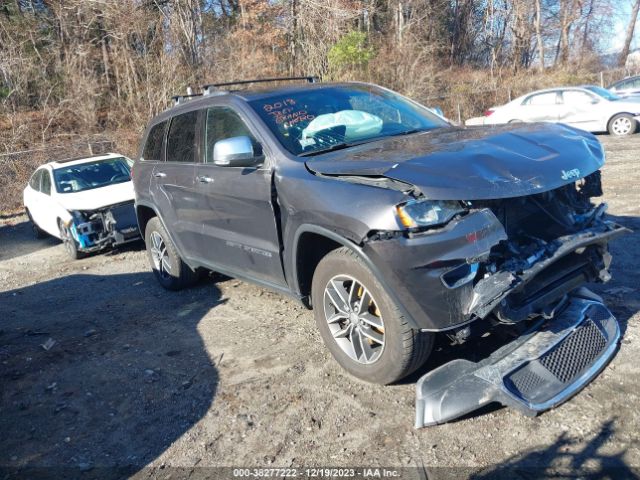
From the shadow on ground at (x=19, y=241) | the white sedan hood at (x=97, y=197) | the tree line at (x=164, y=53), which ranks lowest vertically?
the shadow on ground at (x=19, y=241)

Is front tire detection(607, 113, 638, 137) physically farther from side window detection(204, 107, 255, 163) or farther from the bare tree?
the bare tree

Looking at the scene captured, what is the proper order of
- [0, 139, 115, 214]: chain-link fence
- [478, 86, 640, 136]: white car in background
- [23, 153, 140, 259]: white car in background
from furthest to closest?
1. [478, 86, 640, 136]: white car in background
2. [0, 139, 115, 214]: chain-link fence
3. [23, 153, 140, 259]: white car in background

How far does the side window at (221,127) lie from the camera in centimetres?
461

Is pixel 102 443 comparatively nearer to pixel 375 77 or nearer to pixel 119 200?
pixel 119 200

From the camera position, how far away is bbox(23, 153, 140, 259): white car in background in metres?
9.08

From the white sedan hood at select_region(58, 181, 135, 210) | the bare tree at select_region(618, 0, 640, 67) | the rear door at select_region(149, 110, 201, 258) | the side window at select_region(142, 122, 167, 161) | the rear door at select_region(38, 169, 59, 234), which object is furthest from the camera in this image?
the bare tree at select_region(618, 0, 640, 67)

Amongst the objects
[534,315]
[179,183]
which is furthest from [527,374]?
[179,183]

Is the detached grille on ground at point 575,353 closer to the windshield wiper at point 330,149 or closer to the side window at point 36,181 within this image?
the windshield wiper at point 330,149

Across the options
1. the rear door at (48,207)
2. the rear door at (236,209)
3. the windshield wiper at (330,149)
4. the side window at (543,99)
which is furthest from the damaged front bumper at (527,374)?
the side window at (543,99)

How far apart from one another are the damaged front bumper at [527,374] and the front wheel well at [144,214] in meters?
4.25

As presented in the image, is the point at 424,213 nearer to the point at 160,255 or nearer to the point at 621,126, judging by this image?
the point at 160,255

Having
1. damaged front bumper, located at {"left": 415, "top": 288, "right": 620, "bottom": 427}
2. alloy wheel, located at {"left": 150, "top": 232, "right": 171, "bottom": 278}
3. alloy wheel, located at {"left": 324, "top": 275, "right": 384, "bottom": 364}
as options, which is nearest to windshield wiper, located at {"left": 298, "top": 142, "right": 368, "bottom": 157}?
alloy wheel, located at {"left": 324, "top": 275, "right": 384, "bottom": 364}

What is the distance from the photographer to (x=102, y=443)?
140 inches

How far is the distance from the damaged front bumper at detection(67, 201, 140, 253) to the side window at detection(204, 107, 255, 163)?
14.2 ft
